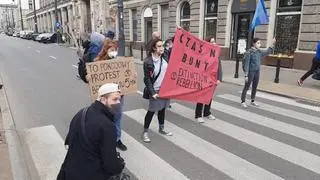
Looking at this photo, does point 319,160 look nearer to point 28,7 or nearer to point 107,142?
point 107,142

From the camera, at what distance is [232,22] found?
18.9m

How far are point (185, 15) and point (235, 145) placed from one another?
18.4 m

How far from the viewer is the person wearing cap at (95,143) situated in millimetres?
2771

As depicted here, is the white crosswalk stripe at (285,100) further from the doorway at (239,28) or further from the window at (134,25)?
the window at (134,25)

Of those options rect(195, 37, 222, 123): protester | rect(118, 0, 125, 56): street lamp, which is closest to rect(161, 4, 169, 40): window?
rect(118, 0, 125, 56): street lamp

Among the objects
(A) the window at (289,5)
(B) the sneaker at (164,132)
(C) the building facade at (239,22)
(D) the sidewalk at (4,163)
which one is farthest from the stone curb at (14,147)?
(A) the window at (289,5)

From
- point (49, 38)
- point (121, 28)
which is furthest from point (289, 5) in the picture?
point (49, 38)

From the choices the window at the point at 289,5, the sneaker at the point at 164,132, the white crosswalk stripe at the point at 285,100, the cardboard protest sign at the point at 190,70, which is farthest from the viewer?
the window at the point at 289,5

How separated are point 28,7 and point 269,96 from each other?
107621 mm

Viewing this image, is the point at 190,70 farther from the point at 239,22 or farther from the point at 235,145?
the point at 239,22

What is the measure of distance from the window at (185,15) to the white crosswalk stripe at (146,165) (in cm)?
1804

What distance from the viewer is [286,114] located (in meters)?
→ 7.95

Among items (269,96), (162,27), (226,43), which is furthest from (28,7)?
(269,96)

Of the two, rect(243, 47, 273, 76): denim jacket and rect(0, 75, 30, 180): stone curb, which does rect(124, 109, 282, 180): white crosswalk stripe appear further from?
rect(243, 47, 273, 76): denim jacket
